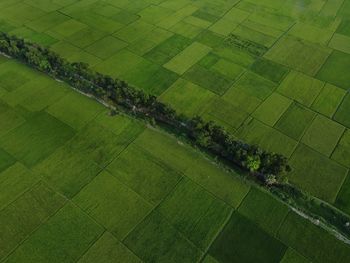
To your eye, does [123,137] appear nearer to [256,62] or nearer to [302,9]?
[256,62]

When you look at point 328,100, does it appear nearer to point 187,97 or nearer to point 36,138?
point 187,97

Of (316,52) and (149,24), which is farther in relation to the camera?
(149,24)

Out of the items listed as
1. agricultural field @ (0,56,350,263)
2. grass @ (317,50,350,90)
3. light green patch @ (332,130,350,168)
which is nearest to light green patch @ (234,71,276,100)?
grass @ (317,50,350,90)

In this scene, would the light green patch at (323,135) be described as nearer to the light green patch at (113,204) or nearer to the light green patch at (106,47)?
the light green patch at (113,204)

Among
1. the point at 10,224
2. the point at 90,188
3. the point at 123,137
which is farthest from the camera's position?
the point at 123,137

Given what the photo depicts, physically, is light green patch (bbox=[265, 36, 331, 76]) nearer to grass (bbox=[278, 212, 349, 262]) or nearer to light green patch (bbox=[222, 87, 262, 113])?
light green patch (bbox=[222, 87, 262, 113])

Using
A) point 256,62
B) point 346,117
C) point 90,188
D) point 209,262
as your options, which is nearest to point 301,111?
point 346,117

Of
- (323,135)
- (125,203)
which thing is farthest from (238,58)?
(125,203)
